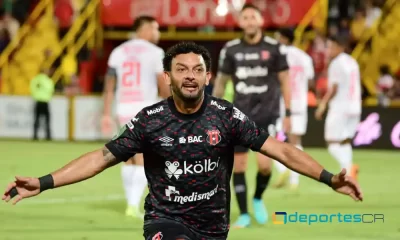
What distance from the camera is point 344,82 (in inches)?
677

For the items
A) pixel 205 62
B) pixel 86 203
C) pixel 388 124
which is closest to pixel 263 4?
pixel 388 124

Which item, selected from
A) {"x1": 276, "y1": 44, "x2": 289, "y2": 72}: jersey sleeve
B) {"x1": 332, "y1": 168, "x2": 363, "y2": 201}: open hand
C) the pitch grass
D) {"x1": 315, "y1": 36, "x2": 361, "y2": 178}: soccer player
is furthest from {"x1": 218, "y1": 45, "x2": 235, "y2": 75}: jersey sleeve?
{"x1": 332, "y1": 168, "x2": 363, "y2": 201}: open hand

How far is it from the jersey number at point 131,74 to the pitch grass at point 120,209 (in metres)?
1.62

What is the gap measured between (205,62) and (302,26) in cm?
2035

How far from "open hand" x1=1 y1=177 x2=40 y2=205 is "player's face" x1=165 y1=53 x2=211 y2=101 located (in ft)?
3.76

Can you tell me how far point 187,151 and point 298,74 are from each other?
1120cm

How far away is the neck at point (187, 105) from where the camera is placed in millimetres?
7312

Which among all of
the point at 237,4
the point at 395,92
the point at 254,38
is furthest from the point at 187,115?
the point at 237,4

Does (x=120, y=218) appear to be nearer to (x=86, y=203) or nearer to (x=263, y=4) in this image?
(x=86, y=203)

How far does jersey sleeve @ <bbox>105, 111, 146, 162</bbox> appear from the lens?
24.1 ft

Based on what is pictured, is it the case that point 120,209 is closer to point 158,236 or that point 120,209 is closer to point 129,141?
point 129,141

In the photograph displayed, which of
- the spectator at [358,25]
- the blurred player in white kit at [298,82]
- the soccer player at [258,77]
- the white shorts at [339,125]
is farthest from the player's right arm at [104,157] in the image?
the spectator at [358,25]

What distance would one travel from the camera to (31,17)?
31016 millimetres

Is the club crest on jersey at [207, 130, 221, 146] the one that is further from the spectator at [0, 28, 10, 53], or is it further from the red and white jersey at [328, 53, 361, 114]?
the spectator at [0, 28, 10, 53]
